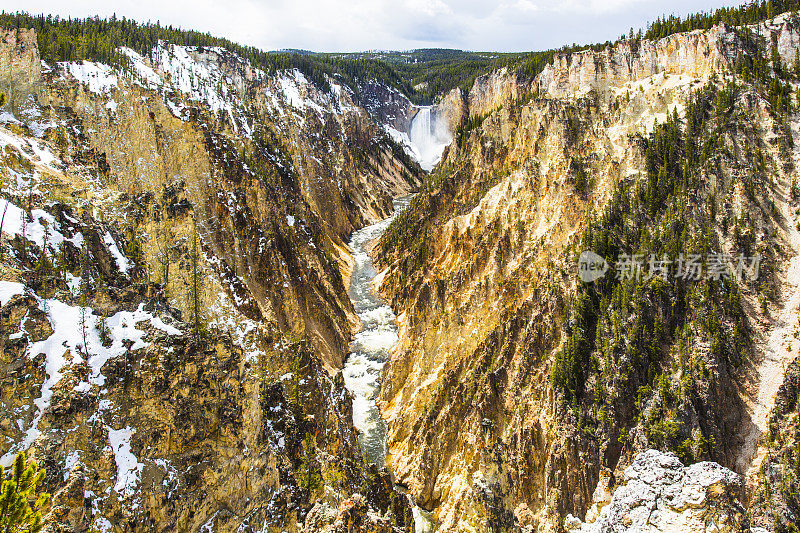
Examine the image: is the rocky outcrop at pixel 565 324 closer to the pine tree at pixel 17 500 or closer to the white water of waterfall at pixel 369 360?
the white water of waterfall at pixel 369 360

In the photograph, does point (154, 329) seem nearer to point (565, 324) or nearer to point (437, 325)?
point (565, 324)

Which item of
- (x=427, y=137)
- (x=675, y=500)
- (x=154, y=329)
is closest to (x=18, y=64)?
(x=154, y=329)

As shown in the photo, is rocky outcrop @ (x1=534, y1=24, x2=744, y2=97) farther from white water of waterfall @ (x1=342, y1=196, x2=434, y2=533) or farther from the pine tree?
the pine tree

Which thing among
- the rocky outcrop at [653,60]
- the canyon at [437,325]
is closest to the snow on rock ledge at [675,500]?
the canyon at [437,325]

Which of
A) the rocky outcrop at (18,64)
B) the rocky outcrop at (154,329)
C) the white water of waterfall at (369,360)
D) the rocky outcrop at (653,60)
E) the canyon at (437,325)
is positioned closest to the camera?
the rocky outcrop at (154,329)

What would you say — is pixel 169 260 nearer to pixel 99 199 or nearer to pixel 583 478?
pixel 99 199

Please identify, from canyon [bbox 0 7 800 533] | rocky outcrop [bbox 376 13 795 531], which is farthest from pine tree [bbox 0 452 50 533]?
rocky outcrop [bbox 376 13 795 531]

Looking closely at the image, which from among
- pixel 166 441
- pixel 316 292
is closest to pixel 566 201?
pixel 316 292
